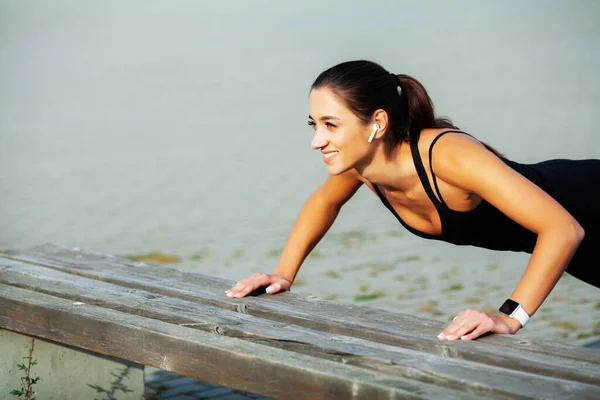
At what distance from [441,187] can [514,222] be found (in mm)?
385

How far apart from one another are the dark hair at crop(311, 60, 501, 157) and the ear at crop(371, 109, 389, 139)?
0.02 metres

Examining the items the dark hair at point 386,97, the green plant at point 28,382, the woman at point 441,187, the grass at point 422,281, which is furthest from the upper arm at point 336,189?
the grass at point 422,281

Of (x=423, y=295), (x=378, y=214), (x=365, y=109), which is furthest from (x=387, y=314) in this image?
(x=378, y=214)

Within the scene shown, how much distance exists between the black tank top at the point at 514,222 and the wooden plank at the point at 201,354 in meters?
1.14

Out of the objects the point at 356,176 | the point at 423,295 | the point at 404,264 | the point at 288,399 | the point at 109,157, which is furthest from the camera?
the point at 109,157

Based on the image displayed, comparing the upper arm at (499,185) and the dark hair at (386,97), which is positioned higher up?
the dark hair at (386,97)

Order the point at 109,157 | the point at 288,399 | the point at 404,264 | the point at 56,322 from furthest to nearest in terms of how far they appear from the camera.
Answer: the point at 109,157 < the point at 404,264 < the point at 56,322 < the point at 288,399

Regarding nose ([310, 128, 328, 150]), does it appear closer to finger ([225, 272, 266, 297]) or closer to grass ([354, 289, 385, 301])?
finger ([225, 272, 266, 297])

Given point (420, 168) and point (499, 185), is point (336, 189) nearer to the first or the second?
point (420, 168)

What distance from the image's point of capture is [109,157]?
10.4 m

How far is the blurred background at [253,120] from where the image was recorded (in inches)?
272

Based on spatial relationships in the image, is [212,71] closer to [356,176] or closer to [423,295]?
[423,295]

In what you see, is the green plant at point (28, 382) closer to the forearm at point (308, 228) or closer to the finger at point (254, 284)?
the finger at point (254, 284)

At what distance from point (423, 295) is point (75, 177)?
15.8 ft
